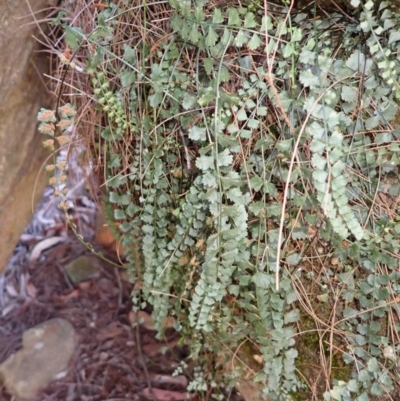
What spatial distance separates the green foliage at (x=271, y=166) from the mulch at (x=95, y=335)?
75 centimetres

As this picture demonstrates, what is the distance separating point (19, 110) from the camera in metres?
1.74

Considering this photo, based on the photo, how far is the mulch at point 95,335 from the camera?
6.78ft

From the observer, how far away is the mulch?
6.78 ft

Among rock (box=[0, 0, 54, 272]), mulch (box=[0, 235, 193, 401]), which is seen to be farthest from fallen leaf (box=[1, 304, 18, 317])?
rock (box=[0, 0, 54, 272])

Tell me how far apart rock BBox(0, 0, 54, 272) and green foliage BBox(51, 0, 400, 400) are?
1.15 feet

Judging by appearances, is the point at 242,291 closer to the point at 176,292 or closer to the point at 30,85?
the point at 176,292

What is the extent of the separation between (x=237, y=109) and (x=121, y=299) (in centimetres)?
147

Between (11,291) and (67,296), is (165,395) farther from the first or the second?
(11,291)

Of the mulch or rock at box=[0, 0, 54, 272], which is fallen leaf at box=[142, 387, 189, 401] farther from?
rock at box=[0, 0, 54, 272]

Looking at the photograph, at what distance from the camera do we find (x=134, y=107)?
4.63ft

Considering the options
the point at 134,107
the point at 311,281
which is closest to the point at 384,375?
the point at 311,281

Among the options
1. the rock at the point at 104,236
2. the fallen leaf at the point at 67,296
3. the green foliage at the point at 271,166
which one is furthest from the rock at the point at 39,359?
the green foliage at the point at 271,166

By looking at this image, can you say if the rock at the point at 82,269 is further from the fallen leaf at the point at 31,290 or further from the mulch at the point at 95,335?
the fallen leaf at the point at 31,290

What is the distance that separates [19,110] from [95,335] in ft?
3.69
